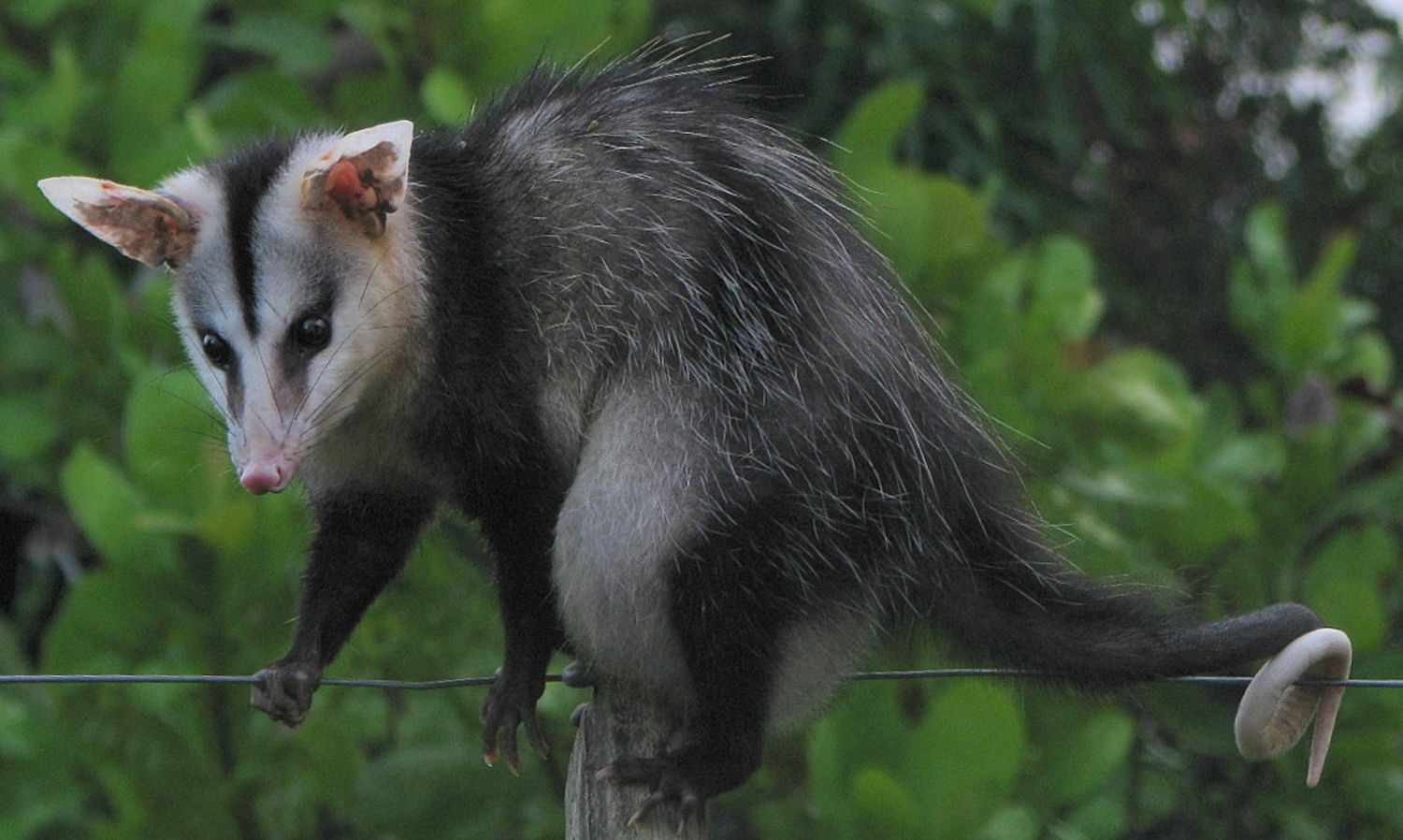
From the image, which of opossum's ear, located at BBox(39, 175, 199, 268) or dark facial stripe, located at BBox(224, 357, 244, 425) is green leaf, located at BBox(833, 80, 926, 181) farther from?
dark facial stripe, located at BBox(224, 357, 244, 425)

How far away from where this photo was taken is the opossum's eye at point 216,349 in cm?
290

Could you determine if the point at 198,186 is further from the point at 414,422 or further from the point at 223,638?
→ the point at 223,638

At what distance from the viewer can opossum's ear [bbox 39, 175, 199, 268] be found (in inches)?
118

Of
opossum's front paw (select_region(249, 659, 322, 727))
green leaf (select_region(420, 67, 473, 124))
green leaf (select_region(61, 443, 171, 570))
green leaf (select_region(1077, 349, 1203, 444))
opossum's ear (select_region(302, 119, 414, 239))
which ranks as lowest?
green leaf (select_region(61, 443, 171, 570))

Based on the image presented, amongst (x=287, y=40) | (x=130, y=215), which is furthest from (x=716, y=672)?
(x=287, y=40)

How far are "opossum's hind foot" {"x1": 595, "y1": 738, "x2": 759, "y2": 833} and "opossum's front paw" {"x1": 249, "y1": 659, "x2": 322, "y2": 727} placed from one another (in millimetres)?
583

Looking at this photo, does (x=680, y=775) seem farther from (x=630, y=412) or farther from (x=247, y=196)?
(x=247, y=196)

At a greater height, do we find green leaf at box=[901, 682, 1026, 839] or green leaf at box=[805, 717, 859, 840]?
green leaf at box=[901, 682, 1026, 839]

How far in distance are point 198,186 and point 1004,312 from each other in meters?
2.61

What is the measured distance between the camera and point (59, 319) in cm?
554

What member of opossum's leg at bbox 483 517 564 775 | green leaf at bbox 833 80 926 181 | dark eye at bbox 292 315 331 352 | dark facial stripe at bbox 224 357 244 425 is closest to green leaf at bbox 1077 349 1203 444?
green leaf at bbox 833 80 926 181

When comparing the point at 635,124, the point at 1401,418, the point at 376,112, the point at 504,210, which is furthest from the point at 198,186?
the point at 1401,418

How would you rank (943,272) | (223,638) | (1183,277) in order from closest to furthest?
(223,638), (943,272), (1183,277)

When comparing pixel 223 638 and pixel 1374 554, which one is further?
pixel 1374 554
